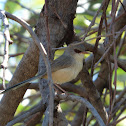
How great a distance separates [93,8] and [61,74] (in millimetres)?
3228

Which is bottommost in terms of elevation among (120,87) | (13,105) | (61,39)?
(120,87)

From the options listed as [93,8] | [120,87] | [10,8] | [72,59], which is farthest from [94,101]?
[10,8]

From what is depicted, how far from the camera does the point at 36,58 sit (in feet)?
12.2

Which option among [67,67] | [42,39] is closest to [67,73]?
[67,67]

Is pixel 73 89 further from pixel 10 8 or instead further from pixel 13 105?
pixel 10 8

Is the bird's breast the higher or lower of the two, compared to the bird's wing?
lower

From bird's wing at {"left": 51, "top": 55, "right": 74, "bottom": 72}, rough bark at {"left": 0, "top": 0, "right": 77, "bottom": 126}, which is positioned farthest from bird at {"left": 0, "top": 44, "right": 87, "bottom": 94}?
rough bark at {"left": 0, "top": 0, "right": 77, "bottom": 126}

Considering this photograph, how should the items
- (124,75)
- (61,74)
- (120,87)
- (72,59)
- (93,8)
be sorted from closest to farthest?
(61,74) < (72,59) < (124,75) < (120,87) < (93,8)

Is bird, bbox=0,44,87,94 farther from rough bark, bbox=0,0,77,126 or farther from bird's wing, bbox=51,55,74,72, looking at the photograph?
→ rough bark, bbox=0,0,77,126

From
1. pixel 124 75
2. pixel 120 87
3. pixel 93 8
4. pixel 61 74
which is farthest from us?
pixel 93 8

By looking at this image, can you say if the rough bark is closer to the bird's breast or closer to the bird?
the bird

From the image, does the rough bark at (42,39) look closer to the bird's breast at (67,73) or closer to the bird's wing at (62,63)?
the bird's wing at (62,63)

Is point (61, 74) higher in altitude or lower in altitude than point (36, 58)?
lower

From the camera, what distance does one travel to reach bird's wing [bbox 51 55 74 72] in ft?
11.6
